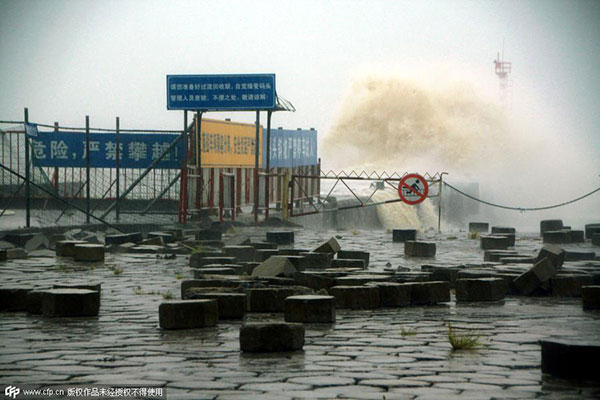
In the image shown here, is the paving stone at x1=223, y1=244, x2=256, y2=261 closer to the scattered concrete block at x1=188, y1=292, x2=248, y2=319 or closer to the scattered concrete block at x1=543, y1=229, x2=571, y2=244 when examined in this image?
the scattered concrete block at x1=188, y1=292, x2=248, y2=319

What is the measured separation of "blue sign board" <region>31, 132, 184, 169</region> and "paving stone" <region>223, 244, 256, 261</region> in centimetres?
900

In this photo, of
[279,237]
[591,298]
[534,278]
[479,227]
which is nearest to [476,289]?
[534,278]

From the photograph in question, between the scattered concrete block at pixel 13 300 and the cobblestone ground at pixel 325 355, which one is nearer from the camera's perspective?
the cobblestone ground at pixel 325 355

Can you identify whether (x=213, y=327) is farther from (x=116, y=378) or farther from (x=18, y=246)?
(x=18, y=246)

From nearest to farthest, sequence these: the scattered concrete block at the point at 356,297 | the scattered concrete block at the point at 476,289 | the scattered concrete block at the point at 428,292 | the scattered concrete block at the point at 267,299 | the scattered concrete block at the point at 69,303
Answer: the scattered concrete block at the point at 69,303
the scattered concrete block at the point at 267,299
the scattered concrete block at the point at 356,297
the scattered concrete block at the point at 428,292
the scattered concrete block at the point at 476,289

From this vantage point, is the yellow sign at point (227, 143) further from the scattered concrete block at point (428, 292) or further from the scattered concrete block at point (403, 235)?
the scattered concrete block at point (428, 292)

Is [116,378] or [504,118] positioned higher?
[504,118]

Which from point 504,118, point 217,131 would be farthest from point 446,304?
point 504,118

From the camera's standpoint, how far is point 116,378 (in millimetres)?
7449

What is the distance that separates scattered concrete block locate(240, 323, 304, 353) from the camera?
858 cm

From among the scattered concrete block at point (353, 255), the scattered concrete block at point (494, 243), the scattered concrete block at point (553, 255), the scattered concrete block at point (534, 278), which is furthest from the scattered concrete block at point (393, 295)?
the scattered concrete block at point (494, 243)

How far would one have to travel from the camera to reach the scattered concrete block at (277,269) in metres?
13.8

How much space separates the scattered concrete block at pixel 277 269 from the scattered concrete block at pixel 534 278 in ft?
9.08

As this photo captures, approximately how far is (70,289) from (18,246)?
9.56m
